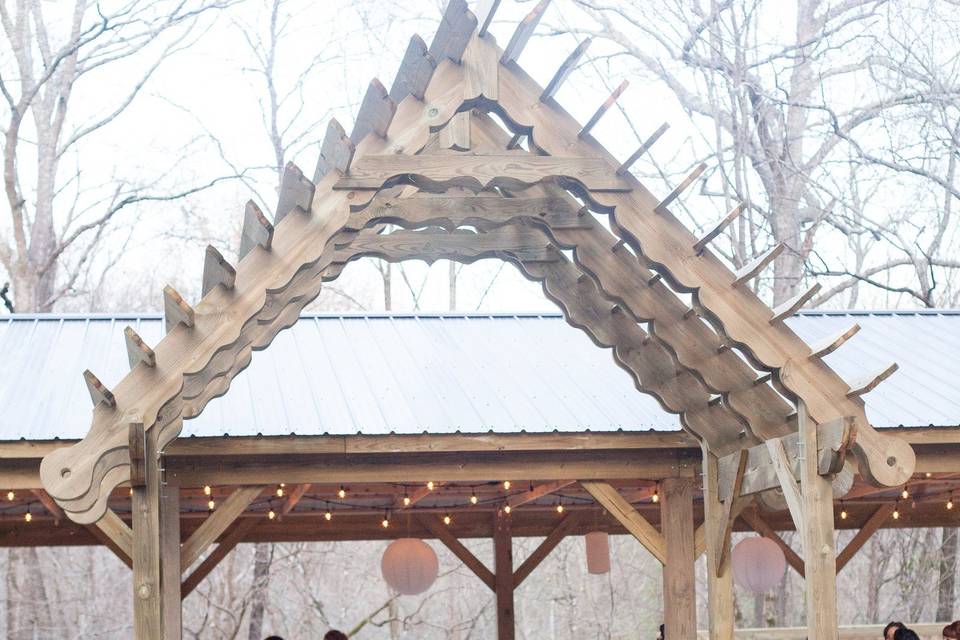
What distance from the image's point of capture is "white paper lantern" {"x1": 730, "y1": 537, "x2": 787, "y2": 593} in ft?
32.7

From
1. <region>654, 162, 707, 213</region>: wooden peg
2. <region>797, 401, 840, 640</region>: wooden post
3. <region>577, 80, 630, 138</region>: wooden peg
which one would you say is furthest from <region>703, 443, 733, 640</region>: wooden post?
<region>577, 80, 630, 138</region>: wooden peg

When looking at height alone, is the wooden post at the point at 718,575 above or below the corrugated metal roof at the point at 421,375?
below

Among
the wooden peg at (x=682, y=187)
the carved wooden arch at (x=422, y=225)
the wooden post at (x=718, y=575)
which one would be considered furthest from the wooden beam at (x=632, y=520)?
the wooden peg at (x=682, y=187)

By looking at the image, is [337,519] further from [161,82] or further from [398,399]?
[161,82]

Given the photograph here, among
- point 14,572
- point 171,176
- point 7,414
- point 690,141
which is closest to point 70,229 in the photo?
point 171,176

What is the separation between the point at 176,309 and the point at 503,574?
6812 mm

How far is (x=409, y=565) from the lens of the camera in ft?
31.6

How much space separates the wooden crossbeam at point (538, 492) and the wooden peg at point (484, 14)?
3.54 metres

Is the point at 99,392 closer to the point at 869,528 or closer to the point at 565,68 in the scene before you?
the point at 565,68

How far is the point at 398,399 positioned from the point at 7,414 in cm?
236

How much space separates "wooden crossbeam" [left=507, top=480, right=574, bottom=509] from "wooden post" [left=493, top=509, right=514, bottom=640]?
790 millimetres

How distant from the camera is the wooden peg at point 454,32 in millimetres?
5121

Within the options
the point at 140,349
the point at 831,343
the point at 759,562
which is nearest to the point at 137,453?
the point at 140,349

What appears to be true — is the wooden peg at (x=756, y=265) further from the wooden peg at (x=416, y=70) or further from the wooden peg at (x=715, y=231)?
the wooden peg at (x=416, y=70)
